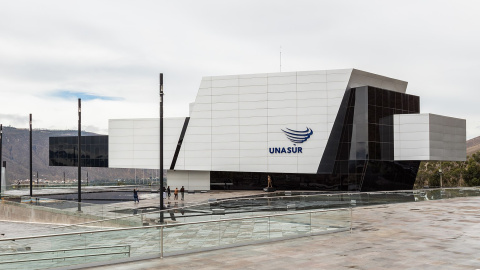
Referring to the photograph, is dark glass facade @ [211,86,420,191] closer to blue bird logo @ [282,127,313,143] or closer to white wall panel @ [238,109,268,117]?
blue bird logo @ [282,127,313,143]

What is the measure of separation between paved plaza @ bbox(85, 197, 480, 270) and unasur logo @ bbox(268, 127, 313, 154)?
28.0 meters

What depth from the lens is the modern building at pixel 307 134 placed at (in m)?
46.6

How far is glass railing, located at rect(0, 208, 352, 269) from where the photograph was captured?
1124cm

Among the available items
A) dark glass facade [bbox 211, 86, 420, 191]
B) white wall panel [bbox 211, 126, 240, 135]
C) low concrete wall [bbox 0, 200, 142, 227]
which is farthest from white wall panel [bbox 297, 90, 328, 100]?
low concrete wall [bbox 0, 200, 142, 227]

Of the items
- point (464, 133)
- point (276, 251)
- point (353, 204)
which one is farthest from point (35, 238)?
point (464, 133)

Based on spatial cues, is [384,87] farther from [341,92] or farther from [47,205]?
[47,205]

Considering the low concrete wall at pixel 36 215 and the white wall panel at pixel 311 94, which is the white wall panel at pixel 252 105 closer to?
the white wall panel at pixel 311 94

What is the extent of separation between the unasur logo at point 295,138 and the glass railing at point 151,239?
31.3 metres

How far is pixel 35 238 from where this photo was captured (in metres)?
11.3

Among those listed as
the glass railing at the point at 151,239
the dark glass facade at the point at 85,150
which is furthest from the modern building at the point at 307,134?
the glass railing at the point at 151,239

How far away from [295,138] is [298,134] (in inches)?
20.9

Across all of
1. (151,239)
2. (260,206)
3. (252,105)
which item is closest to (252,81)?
(252,105)

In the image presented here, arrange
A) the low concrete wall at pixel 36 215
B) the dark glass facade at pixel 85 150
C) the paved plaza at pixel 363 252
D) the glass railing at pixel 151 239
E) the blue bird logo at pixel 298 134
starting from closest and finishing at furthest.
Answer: the glass railing at pixel 151 239
the paved plaza at pixel 363 252
the low concrete wall at pixel 36 215
the blue bird logo at pixel 298 134
the dark glass facade at pixel 85 150

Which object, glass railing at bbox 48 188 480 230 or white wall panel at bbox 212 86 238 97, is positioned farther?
white wall panel at bbox 212 86 238 97
